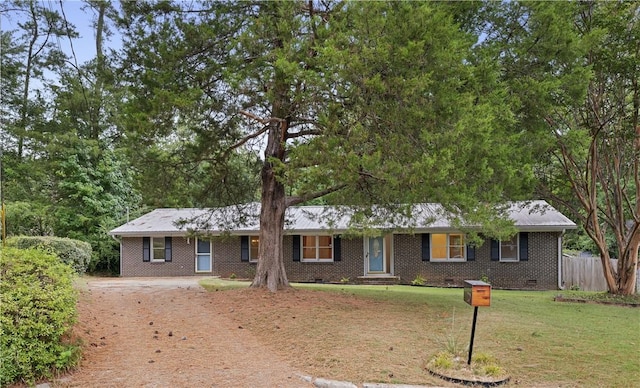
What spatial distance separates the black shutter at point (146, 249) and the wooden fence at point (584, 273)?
57.6 ft

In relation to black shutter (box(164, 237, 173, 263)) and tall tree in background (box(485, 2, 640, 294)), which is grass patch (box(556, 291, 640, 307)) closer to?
tall tree in background (box(485, 2, 640, 294))

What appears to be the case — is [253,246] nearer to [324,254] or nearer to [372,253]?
[324,254]

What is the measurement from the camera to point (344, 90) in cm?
843

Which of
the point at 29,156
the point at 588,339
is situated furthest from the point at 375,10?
the point at 29,156

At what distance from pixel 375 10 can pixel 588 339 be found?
6463 millimetres

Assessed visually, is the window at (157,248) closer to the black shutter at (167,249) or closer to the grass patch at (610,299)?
the black shutter at (167,249)

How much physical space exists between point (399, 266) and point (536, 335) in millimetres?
11569

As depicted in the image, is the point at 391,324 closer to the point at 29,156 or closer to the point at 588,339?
the point at 588,339

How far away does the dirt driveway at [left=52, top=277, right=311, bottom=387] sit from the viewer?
5129 mm

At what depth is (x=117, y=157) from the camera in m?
24.7

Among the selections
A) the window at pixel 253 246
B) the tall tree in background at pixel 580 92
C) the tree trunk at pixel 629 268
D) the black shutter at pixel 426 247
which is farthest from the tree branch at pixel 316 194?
the tree trunk at pixel 629 268

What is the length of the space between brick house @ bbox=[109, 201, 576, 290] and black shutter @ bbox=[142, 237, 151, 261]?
4cm

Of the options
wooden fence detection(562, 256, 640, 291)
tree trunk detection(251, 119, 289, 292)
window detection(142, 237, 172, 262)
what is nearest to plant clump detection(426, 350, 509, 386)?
tree trunk detection(251, 119, 289, 292)

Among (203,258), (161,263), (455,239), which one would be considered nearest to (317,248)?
(203,258)
